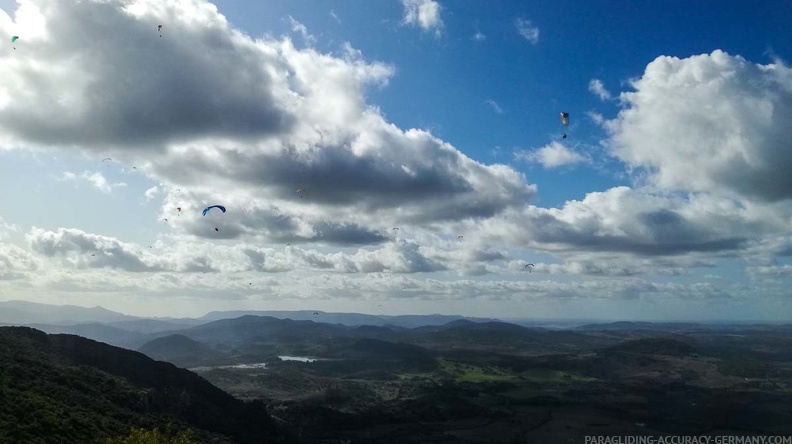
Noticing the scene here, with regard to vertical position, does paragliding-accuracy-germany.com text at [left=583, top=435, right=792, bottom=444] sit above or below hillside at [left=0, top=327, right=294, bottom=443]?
below

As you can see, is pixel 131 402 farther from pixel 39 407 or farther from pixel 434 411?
pixel 434 411

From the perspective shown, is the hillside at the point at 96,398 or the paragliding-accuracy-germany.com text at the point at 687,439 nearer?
the hillside at the point at 96,398

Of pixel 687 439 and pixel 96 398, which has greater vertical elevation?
pixel 96 398

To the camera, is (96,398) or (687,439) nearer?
(96,398)

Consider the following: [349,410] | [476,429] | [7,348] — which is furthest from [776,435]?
[7,348]

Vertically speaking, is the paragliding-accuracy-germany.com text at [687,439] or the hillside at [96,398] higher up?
the hillside at [96,398]

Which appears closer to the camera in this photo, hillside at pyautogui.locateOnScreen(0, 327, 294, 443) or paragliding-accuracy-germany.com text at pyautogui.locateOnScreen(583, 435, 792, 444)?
hillside at pyautogui.locateOnScreen(0, 327, 294, 443)

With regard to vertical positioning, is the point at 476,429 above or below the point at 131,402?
below

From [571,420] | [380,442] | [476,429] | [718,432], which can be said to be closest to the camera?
[380,442]
